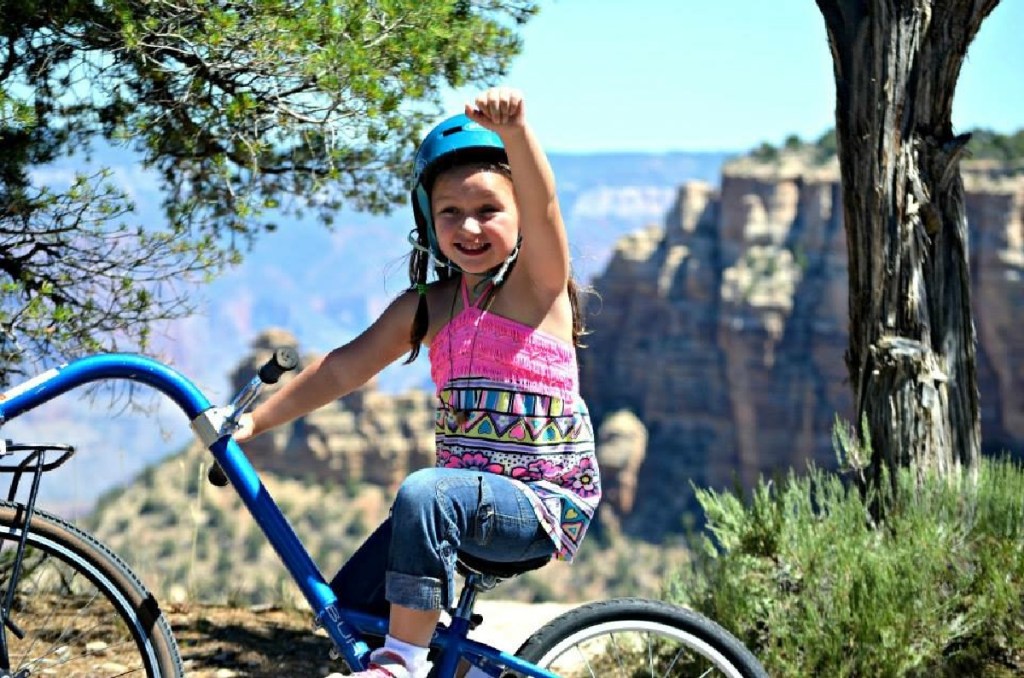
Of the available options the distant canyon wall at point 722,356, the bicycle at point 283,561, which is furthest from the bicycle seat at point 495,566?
the distant canyon wall at point 722,356

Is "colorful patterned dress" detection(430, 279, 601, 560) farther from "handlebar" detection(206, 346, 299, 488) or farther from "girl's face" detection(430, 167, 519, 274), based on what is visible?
"handlebar" detection(206, 346, 299, 488)

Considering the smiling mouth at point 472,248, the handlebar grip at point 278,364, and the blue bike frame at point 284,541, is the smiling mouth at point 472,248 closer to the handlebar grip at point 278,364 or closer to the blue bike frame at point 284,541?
the handlebar grip at point 278,364

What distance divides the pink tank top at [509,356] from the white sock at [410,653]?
1.72 ft

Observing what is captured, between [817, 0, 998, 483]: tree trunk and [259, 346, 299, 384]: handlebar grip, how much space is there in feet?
9.40

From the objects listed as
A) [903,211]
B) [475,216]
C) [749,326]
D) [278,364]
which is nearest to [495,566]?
[278,364]

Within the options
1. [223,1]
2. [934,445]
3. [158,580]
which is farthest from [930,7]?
[158,580]

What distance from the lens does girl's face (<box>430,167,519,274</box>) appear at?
257cm

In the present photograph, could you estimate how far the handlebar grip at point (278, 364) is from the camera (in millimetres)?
2430

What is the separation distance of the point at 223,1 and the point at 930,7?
256 cm

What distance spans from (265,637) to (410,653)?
9.23 feet

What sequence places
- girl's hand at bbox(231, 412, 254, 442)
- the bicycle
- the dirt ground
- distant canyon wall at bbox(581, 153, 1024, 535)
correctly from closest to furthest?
the bicycle
girl's hand at bbox(231, 412, 254, 442)
the dirt ground
distant canyon wall at bbox(581, 153, 1024, 535)

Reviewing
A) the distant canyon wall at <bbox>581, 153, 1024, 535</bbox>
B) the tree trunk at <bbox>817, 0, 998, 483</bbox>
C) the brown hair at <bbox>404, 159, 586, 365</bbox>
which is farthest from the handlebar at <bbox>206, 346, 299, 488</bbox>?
the distant canyon wall at <bbox>581, 153, 1024, 535</bbox>

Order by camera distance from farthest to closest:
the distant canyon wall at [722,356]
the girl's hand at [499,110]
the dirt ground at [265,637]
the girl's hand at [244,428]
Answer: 1. the distant canyon wall at [722,356]
2. the dirt ground at [265,637]
3. the girl's hand at [244,428]
4. the girl's hand at [499,110]

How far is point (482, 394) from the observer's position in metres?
2.58
